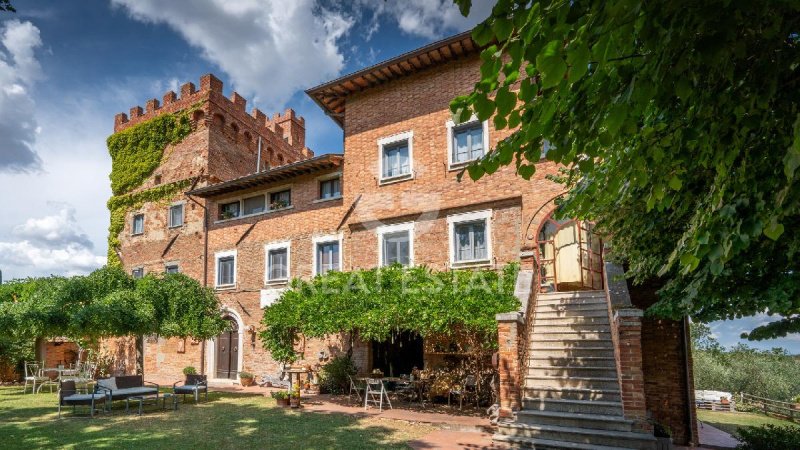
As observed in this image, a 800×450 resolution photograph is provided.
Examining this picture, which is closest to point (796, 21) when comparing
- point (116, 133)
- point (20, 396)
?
point (20, 396)

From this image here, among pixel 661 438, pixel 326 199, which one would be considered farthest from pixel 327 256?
pixel 661 438

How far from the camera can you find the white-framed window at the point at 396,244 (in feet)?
47.1

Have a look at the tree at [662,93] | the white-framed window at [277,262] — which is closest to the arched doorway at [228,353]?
the white-framed window at [277,262]

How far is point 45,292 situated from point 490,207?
48.5ft

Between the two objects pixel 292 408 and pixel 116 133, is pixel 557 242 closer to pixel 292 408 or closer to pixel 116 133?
pixel 292 408

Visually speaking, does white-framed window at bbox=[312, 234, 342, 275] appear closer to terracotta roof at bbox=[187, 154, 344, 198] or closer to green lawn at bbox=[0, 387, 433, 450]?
terracotta roof at bbox=[187, 154, 344, 198]

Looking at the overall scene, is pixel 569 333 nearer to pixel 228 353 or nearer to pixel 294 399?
pixel 294 399

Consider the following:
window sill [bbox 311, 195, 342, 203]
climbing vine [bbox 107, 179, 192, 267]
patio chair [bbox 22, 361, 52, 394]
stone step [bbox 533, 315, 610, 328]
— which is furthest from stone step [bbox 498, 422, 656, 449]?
climbing vine [bbox 107, 179, 192, 267]

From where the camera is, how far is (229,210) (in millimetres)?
19766

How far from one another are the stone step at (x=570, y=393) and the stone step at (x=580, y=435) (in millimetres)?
672

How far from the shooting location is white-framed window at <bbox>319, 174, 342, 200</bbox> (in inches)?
658

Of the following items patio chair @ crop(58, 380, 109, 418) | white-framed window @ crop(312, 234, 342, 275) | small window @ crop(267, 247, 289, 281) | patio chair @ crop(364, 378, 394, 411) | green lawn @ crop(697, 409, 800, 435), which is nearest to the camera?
patio chair @ crop(58, 380, 109, 418)

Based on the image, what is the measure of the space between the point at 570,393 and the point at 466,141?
7.85m

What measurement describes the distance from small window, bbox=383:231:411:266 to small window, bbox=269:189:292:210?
4980 mm
